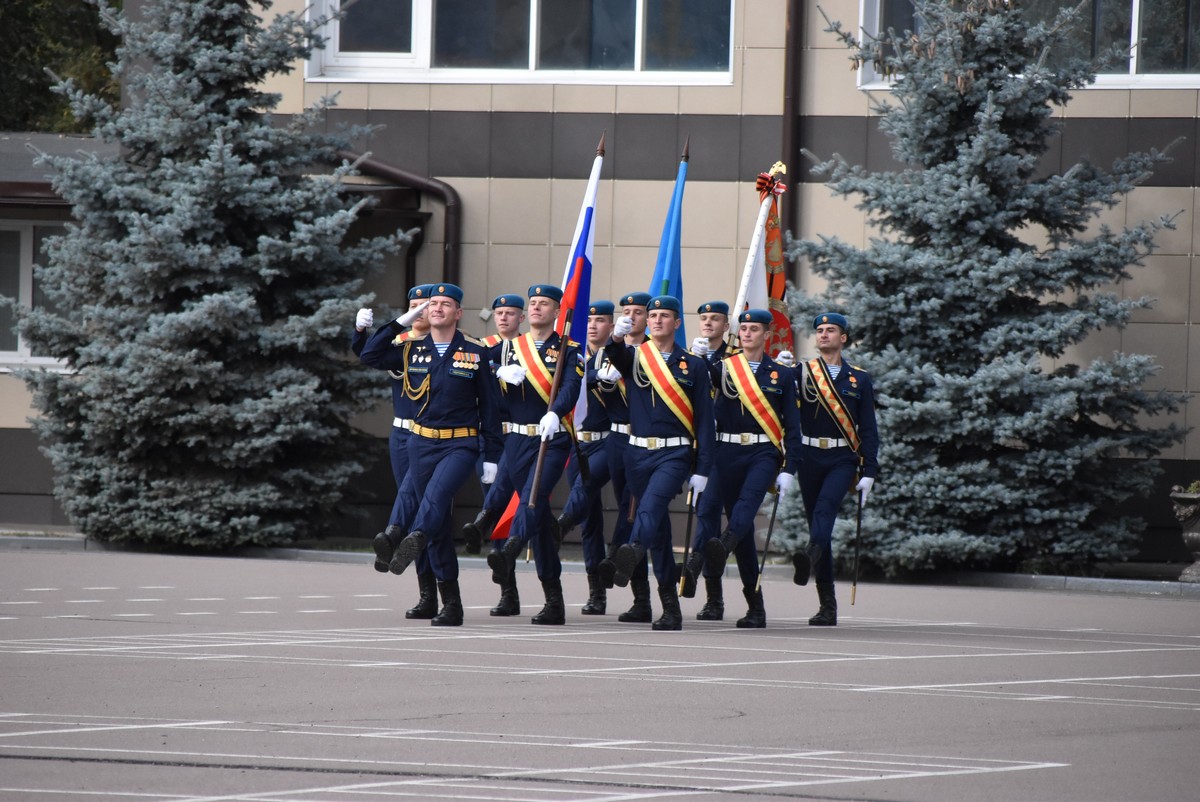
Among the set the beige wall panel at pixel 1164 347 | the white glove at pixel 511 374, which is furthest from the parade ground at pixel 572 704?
the beige wall panel at pixel 1164 347

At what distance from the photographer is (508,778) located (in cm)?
625

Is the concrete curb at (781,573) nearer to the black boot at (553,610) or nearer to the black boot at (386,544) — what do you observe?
the black boot at (553,610)

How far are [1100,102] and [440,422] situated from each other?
34.5 feet

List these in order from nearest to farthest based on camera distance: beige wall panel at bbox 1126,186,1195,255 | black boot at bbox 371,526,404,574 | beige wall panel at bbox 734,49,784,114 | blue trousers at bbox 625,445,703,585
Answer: black boot at bbox 371,526,404,574
blue trousers at bbox 625,445,703,585
beige wall panel at bbox 1126,186,1195,255
beige wall panel at bbox 734,49,784,114

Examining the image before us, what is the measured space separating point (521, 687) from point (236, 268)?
1090 cm

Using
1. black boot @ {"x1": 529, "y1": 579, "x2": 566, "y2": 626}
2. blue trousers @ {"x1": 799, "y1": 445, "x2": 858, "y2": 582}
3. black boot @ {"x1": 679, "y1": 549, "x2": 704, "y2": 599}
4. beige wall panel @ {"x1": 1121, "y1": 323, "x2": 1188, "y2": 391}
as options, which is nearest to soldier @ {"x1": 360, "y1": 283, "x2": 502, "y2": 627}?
black boot @ {"x1": 529, "y1": 579, "x2": 566, "y2": 626}

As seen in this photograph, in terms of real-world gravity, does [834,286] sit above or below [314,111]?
below

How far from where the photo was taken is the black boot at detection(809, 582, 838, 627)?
40.9ft

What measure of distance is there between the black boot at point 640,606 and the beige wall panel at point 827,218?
837cm

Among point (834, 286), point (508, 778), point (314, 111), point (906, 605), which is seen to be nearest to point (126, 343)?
point (314, 111)

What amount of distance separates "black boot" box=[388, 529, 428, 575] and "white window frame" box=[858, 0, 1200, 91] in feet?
32.1

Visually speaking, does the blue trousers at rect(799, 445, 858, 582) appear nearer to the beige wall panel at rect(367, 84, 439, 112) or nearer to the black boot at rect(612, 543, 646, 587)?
the black boot at rect(612, 543, 646, 587)

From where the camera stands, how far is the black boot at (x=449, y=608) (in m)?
11.5

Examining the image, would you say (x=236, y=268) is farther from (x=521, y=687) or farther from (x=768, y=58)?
(x=521, y=687)
